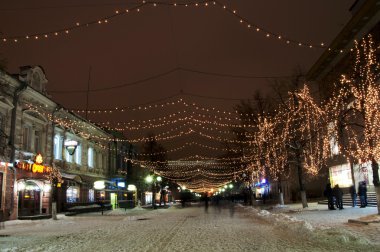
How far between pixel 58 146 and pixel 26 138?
578 cm

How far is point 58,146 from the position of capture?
34.5m

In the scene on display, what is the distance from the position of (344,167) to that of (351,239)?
27.4 metres

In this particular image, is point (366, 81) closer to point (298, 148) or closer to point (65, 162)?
point (298, 148)

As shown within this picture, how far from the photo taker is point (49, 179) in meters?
29.7

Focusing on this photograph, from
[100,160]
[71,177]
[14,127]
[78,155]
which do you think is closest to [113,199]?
[100,160]

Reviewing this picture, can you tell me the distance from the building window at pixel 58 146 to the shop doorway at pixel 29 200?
14.5ft

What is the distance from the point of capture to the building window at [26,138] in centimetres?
2820

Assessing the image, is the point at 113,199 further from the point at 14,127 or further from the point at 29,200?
the point at 14,127

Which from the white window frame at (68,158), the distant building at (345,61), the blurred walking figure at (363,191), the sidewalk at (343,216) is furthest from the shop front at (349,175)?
the white window frame at (68,158)

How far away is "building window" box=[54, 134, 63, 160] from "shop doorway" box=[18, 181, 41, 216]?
14.5ft

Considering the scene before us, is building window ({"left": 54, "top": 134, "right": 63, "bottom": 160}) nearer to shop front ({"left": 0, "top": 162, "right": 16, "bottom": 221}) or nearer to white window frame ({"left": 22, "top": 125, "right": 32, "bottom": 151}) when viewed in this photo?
white window frame ({"left": 22, "top": 125, "right": 32, "bottom": 151})

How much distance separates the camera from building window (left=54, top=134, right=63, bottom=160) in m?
33.9

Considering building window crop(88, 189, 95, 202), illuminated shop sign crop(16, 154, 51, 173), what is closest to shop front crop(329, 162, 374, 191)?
illuminated shop sign crop(16, 154, 51, 173)

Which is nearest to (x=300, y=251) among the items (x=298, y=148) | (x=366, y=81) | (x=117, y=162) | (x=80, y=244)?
(x=80, y=244)
